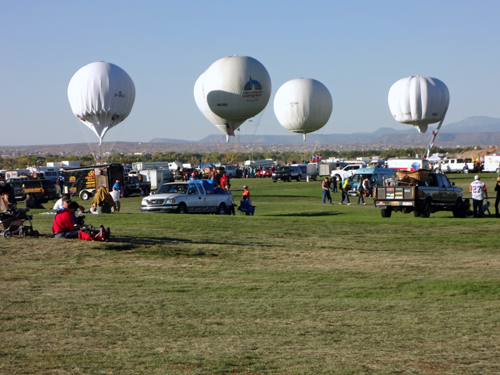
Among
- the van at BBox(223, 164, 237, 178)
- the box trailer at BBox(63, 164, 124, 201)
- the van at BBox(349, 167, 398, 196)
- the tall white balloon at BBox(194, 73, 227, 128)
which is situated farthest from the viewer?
the van at BBox(223, 164, 237, 178)

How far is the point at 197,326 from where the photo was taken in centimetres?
951

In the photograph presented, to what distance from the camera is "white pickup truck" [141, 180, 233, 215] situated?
96.2ft

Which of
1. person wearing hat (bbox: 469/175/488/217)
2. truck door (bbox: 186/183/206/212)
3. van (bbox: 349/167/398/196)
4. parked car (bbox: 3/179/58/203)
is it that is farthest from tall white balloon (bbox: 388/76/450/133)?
truck door (bbox: 186/183/206/212)

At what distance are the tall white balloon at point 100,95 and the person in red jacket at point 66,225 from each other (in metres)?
64.5

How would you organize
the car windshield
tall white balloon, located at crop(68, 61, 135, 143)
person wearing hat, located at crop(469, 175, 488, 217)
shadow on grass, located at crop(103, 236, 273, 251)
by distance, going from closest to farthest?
1. shadow on grass, located at crop(103, 236, 273, 251)
2. person wearing hat, located at crop(469, 175, 488, 217)
3. the car windshield
4. tall white balloon, located at crop(68, 61, 135, 143)

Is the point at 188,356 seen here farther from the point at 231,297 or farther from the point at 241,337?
the point at 231,297

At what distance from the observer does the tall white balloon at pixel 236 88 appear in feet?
242

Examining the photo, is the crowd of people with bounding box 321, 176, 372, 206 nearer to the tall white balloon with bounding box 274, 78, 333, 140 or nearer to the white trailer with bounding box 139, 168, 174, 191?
the white trailer with bounding box 139, 168, 174, 191

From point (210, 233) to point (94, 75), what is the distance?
63970 mm

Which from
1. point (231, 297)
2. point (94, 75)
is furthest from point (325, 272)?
point (94, 75)

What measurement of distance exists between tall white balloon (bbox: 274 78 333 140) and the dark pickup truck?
215ft

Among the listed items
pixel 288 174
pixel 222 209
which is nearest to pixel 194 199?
pixel 222 209

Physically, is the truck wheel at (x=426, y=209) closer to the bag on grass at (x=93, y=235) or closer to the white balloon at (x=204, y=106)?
the bag on grass at (x=93, y=235)

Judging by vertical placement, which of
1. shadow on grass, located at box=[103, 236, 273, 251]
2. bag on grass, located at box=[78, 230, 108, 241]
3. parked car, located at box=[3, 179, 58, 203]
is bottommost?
parked car, located at box=[3, 179, 58, 203]
